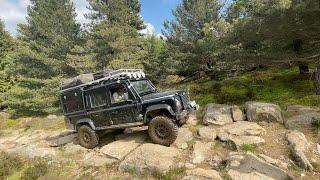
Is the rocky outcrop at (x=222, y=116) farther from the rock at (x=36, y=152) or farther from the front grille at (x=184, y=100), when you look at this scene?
the rock at (x=36, y=152)

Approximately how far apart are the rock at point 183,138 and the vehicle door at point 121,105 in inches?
72.0

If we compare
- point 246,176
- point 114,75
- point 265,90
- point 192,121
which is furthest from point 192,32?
point 246,176

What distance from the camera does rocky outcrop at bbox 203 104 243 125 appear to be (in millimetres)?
12956

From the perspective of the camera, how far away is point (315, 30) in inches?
528

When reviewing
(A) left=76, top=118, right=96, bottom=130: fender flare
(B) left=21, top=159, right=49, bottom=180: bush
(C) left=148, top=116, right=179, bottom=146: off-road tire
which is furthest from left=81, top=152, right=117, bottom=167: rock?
(C) left=148, top=116, right=179, bottom=146: off-road tire

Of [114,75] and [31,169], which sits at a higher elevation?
[114,75]

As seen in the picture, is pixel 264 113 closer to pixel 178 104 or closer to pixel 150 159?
pixel 178 104

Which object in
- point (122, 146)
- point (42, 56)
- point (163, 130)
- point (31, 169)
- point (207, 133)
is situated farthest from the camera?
point (42, 56)

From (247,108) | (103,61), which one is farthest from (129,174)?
(103,61)

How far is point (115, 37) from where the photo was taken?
25719 mm

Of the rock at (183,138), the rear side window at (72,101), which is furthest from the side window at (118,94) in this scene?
the rock at (183,138)

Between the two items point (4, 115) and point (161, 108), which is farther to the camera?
point (4, 115)

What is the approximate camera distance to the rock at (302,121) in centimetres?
1166

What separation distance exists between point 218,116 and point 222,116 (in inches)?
6.7
